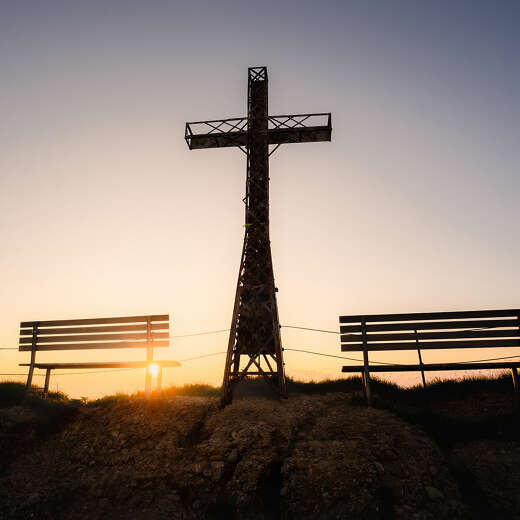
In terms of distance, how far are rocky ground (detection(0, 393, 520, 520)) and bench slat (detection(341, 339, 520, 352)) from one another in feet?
4.97

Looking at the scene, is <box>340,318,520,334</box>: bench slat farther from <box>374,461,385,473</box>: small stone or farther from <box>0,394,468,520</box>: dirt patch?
<box>374,461,385,473</box>: small stone

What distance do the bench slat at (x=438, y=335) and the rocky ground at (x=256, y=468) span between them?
1.78m

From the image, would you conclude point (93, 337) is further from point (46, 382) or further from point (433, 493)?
point (433, 493)

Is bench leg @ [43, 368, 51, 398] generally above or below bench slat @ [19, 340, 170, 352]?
below

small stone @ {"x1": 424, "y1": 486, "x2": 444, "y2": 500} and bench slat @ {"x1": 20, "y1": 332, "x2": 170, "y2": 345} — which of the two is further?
bench slat @ {"x1": 20, "y1": 332, "x2": 170, "y2": 345}

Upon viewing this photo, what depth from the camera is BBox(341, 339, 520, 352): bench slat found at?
9594 millimetres

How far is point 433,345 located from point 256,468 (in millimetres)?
5867

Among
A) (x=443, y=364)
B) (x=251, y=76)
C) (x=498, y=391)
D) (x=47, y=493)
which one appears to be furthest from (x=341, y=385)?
(x=251, y=76)

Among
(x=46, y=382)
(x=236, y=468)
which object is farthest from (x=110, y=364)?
(x=236, y=468)

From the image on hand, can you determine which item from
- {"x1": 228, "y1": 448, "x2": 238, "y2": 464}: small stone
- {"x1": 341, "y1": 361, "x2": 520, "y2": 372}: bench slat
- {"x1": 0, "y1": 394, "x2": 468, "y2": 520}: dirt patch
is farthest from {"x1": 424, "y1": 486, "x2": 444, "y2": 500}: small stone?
{"x1": 228, "y1": 448, "x2": 238, "y2": 464}: small stone

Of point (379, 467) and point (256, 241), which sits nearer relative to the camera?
point (379, 467)

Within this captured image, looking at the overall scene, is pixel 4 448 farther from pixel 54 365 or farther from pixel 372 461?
pixel 372 461

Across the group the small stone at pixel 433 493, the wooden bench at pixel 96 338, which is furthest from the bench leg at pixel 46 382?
the small stone at pixel 433 493

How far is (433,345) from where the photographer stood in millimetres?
9781
